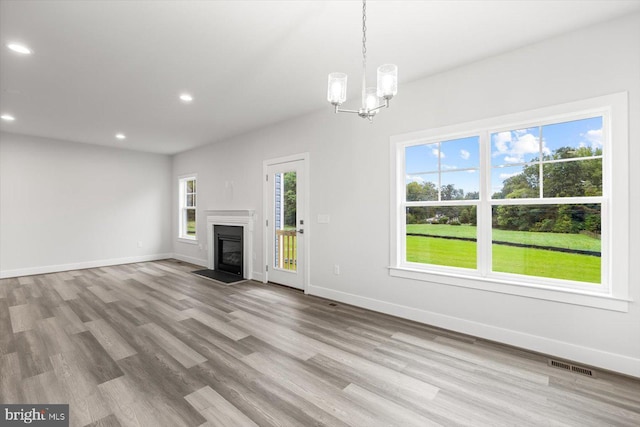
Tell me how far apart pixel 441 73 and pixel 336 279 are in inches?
113

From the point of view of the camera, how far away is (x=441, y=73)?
3127 millimetres

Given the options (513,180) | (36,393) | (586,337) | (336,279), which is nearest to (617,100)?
(513,180)

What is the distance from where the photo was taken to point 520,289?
265 cm

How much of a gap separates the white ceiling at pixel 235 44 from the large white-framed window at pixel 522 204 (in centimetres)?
74

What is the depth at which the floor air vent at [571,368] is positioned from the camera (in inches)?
88.4

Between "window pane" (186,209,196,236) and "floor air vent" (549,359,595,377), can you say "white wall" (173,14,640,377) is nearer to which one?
"floor air vent" (549,359,595,377)

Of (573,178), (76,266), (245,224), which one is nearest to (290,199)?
(245,224)

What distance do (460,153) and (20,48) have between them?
4.40 meters

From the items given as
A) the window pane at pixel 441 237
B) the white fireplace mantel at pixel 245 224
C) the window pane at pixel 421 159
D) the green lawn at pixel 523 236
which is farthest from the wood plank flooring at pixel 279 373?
the window pane at pixel 421 159

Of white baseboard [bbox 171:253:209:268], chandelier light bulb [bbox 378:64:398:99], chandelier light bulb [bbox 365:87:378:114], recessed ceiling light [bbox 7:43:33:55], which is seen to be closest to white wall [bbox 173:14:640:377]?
chandelier light bulb [bbox 365:87:378:114]

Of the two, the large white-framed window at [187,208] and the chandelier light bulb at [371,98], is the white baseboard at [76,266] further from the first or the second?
the chandelier light bulb at [371,98]

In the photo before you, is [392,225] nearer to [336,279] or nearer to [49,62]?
[336,279]

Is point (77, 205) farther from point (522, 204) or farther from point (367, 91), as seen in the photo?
point (522, 204)

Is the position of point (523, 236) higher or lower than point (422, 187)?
lower
